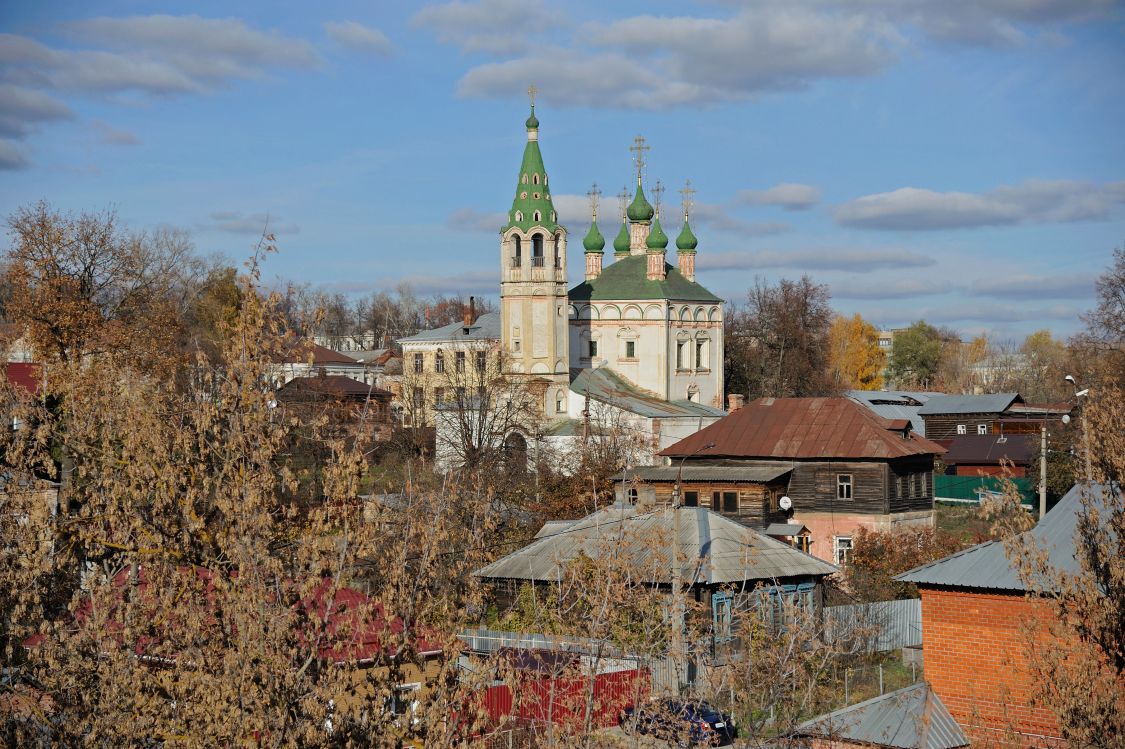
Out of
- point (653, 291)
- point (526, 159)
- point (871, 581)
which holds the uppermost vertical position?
point (526, 159)

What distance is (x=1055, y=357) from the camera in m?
101

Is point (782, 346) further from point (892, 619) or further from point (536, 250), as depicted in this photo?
point (892, 619)

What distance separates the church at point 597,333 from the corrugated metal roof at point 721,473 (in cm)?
763

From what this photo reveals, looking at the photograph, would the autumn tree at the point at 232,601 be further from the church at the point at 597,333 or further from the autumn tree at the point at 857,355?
the autumn tree at the point at 857,355

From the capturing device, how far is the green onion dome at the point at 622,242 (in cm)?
6214

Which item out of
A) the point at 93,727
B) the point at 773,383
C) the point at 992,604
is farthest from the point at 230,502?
the point at 773,383

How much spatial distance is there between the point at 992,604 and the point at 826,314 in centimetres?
5755

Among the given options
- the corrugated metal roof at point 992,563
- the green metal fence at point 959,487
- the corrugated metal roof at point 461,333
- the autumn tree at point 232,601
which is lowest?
the green metal fence at point 959,487

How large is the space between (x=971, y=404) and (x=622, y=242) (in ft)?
59.0

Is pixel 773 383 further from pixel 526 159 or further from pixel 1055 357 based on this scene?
pixel 1055 357

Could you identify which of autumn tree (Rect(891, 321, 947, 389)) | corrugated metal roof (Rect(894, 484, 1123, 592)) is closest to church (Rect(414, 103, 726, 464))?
corrugated metal roof (Rect(894, 484, 1123, 592))

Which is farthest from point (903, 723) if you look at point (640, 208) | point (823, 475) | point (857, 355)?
point (857, 355)

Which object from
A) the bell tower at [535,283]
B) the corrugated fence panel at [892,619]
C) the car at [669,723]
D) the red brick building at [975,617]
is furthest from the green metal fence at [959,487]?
the car at [669,723]

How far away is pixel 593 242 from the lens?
60.8m
